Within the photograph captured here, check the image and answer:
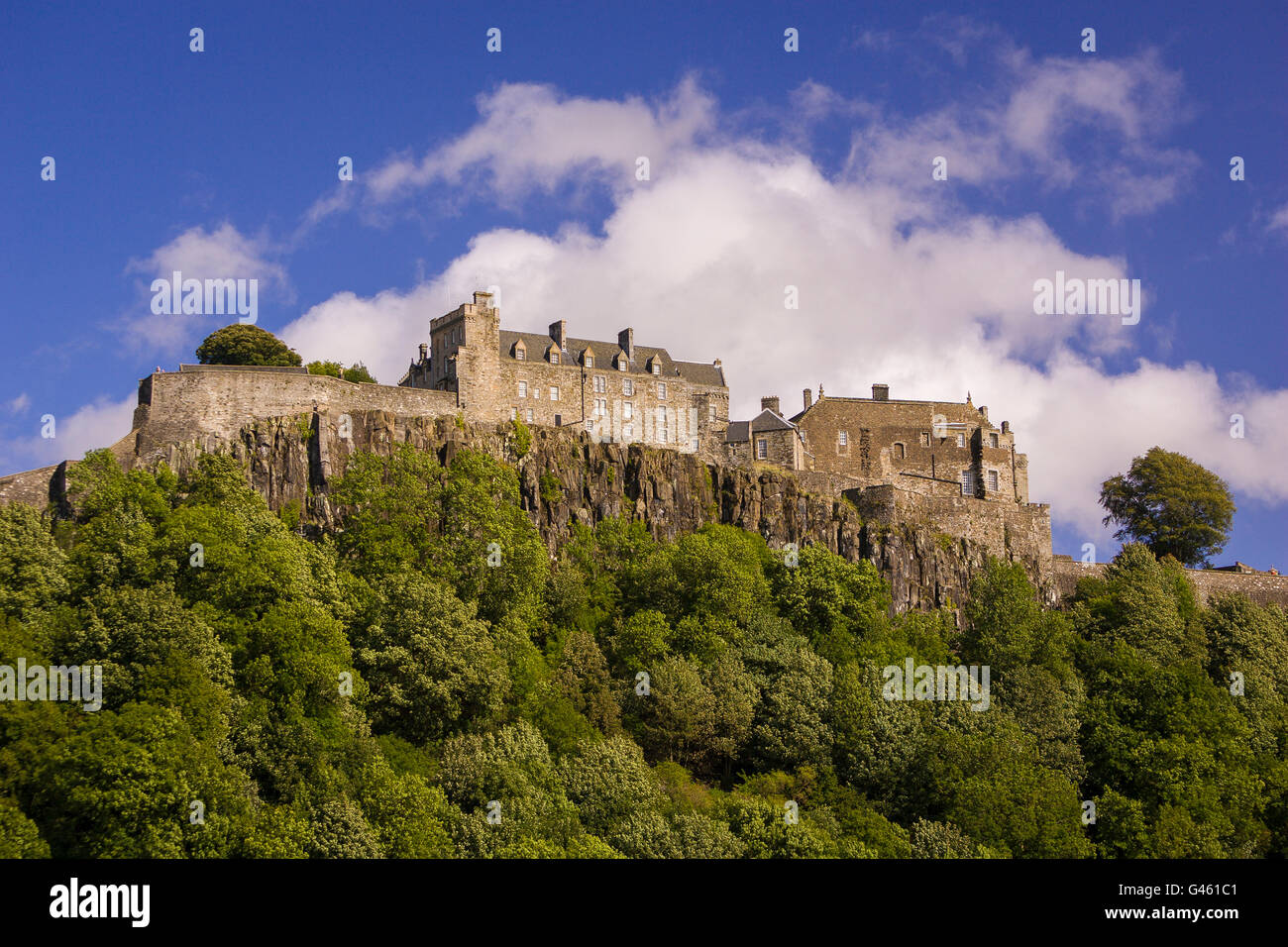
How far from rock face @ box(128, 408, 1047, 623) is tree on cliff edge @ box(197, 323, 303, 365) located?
15118 mm

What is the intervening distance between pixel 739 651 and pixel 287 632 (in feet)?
61.3

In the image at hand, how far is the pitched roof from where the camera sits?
2985 inches

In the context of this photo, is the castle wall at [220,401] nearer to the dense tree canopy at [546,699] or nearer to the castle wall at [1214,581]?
the dense tree canopy at [546,699]

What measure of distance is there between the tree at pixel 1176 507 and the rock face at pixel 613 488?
10.1 metres

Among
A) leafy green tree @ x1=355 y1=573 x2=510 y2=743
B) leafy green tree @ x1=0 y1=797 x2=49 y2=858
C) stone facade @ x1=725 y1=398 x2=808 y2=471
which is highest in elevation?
stone facade @ x1=725 y1=398 x2=808 y2=471

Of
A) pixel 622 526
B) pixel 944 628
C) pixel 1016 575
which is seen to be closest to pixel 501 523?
pixel 622 526

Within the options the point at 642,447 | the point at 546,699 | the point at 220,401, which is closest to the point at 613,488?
the point at 642,447

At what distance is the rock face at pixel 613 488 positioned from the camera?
202 ft

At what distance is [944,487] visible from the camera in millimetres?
80625

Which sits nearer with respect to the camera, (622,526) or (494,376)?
(622,526)

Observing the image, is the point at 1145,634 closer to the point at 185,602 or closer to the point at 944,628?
the point at 944,628

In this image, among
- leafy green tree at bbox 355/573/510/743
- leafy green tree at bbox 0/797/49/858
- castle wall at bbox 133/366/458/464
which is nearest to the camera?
leafy green tree at bbox 0/797/49/858

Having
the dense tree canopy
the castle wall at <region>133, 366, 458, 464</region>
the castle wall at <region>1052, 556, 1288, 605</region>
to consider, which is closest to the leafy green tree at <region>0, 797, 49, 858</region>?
the dense tree canopy

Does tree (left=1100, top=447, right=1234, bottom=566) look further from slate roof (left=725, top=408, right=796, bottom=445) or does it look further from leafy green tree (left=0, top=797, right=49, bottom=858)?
leafy green tree (left=0, top=797, right=49, bottom=858)
